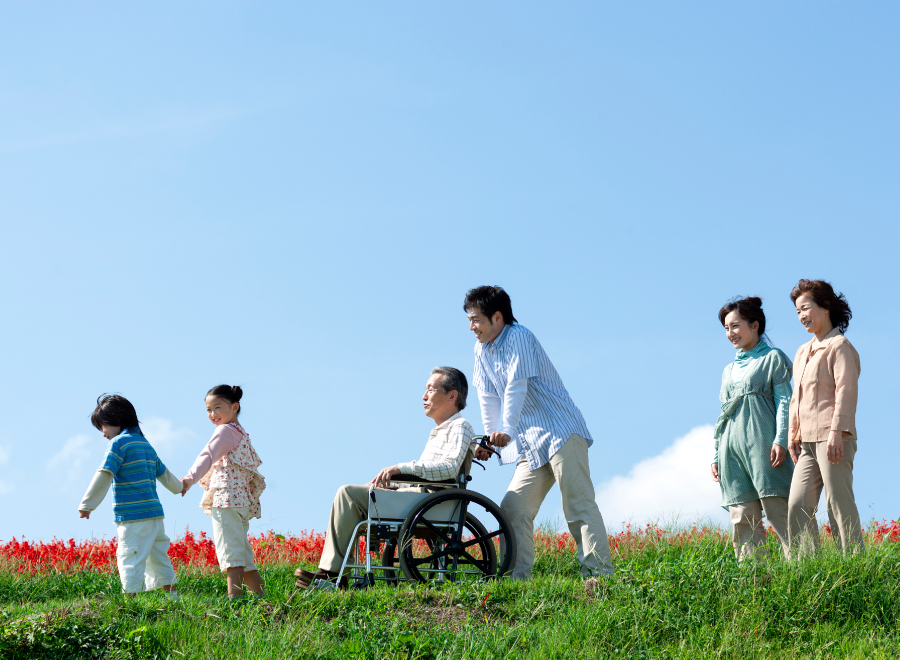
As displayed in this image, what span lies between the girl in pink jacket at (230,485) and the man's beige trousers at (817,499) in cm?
377

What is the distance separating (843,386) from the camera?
19.2 feet

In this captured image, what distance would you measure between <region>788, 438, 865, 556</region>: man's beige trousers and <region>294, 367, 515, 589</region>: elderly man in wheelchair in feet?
6.40

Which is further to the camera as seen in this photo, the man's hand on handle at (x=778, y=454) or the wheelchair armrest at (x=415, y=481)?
the man's hand on handle at (x=778, y=454)

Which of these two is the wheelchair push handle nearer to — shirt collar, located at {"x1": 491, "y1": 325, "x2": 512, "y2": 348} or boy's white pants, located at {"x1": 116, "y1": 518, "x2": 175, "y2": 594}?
shirt collar, located at {"x1": 491, "y1": 325, "x2": 512, "y2": 348}

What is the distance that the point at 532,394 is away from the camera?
21.0ft

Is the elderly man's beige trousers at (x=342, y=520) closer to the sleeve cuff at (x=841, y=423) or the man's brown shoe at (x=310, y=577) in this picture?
the man's brown shoe at (x=310, y=577)

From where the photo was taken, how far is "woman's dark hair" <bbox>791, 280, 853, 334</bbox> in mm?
6207

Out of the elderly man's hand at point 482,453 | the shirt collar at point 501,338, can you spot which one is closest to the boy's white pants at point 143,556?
the elderly man's hand at point 482,453

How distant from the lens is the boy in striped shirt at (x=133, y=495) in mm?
6273

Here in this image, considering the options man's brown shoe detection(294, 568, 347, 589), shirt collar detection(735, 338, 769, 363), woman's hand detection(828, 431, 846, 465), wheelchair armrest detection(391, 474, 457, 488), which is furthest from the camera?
shirt collar detection(735, 338, 769, 363)

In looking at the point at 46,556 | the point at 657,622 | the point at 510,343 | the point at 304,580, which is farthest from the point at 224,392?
the point at 46,556

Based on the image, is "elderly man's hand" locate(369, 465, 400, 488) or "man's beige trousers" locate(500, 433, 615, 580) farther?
"man's beige trousers" locate(500, 433, 615, 580)

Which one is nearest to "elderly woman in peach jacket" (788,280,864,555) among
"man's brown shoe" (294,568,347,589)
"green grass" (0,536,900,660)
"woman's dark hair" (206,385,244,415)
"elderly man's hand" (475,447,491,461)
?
"green grass" (0,536,900,660)

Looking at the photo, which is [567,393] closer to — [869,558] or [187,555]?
[869,558]
